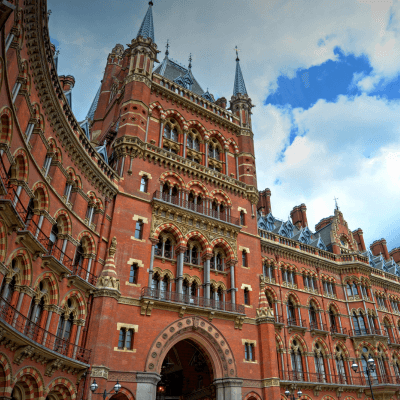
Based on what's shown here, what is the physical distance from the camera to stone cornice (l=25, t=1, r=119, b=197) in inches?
736

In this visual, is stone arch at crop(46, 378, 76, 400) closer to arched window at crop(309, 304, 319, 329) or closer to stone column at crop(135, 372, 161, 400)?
stone column at crop(135, 372, 161, 400)

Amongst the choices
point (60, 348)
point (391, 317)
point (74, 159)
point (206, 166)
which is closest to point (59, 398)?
point (60, 348)

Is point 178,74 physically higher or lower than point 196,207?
higher

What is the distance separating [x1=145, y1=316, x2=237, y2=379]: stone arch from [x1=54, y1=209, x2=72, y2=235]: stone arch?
404 inches

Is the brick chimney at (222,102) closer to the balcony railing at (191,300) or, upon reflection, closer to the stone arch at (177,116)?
the stone arch at (177,116)

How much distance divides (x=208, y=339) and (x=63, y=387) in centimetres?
1151

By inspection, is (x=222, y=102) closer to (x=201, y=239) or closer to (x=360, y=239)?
(x=201, y=239)

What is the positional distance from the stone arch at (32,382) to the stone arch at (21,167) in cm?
933

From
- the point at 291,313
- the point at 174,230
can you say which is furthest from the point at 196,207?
the point at 291,313

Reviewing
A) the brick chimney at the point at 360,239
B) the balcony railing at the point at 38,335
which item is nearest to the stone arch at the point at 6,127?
the balcony railing at the point at 38,335

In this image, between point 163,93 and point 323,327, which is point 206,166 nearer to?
point 163,93

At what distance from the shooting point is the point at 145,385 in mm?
24922

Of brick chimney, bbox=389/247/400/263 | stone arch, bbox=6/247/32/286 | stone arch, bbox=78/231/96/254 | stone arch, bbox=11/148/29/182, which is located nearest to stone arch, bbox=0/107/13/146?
stone arch, bbox=11/148/29/182

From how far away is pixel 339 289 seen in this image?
45469mm
